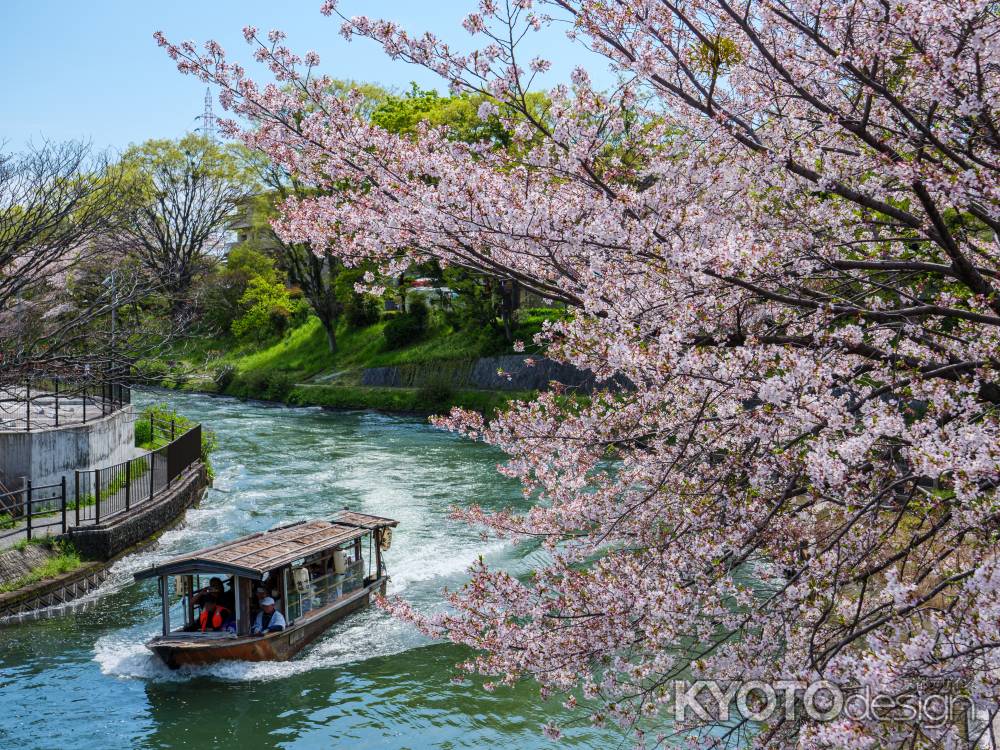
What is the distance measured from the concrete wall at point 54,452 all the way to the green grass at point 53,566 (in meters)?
3.07

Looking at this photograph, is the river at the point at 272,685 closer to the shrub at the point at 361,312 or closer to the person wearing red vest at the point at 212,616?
the person wearing red vest at the point at 212,616

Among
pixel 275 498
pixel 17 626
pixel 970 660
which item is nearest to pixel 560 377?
pixel 275 498

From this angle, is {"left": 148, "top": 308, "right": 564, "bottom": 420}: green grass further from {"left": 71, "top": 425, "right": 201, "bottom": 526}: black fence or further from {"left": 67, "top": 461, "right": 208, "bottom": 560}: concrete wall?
{"left": 71, "top": 425, "right": 201, "bottom": 526}: black fence

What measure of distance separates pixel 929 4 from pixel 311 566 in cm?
1407

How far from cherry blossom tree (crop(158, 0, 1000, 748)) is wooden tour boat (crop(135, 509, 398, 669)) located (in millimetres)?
7048

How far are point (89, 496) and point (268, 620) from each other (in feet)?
23.6

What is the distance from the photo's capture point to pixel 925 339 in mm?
5273

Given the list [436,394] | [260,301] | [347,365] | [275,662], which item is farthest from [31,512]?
[260,301]

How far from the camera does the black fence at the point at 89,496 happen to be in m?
17.1

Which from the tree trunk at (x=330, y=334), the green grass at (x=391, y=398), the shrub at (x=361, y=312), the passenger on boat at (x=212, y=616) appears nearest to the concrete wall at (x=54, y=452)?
the passenger on boat at (x=212, y=616)

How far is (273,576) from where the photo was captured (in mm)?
14617

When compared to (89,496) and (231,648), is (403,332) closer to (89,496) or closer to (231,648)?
(89,496)

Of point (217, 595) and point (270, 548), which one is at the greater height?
point (270, 548)

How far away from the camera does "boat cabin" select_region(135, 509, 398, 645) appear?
538 inches
